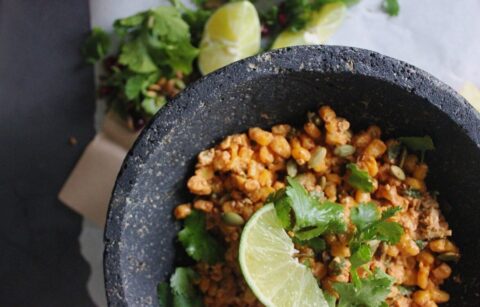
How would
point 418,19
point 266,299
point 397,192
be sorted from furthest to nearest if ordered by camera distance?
point 418,19 → point 397,192 → point 266,299

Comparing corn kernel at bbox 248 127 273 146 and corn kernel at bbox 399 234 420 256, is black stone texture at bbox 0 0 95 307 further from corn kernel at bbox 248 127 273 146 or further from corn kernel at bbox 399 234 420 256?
corn kernel at bbox 399 234 420 256

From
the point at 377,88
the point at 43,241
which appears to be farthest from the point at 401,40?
the point at 43,241

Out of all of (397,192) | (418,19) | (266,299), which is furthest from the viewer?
(418,19)

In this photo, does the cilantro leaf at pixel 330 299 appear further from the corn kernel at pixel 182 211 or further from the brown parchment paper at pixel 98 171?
the brown parchment paper at pixel 98 171

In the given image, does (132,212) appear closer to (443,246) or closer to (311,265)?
(311,265)

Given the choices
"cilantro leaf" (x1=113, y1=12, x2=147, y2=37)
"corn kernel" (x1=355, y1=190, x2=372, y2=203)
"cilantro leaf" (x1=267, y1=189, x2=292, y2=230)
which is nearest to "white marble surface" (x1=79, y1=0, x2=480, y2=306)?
"cilantro leaf" (x1=113, y1=12, x2=147, y2=37)

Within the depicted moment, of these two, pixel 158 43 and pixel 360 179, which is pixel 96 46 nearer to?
pixel 158 43
